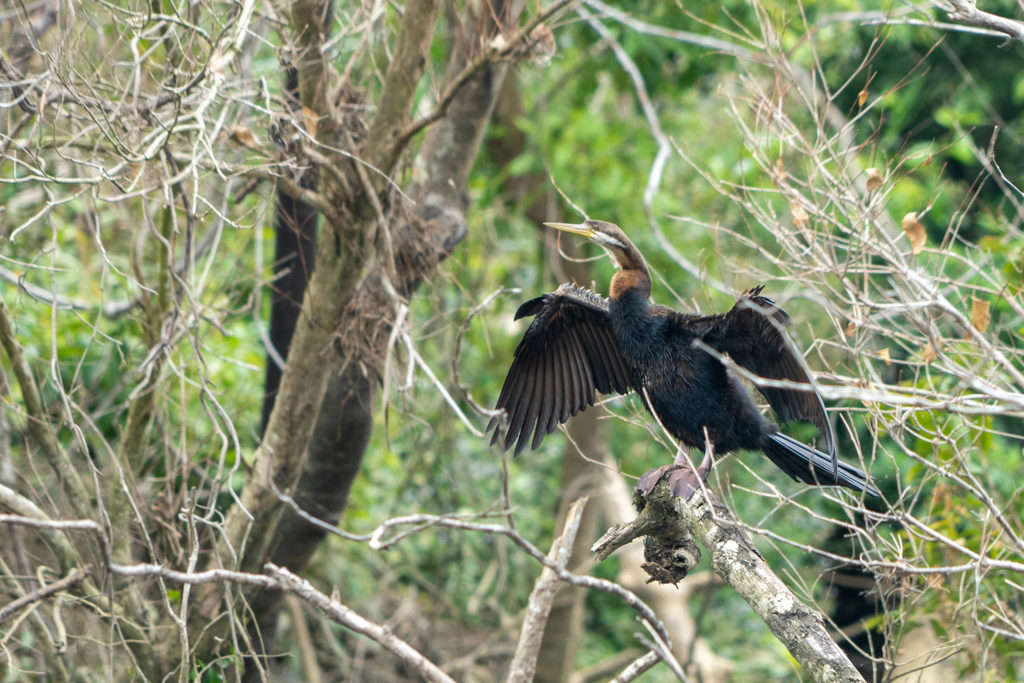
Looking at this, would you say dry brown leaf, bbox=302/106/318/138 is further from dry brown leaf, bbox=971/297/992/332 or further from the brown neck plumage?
dry brown leaf, bbox=971/297/992/332

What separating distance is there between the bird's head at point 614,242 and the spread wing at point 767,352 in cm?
47

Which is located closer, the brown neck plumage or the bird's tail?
the bird's tail

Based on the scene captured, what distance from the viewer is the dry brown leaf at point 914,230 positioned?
8.17 ft

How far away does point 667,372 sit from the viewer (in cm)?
300

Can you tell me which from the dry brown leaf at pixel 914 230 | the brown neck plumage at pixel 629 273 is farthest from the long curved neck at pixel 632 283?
the dry brown leaf at pixel 914 230

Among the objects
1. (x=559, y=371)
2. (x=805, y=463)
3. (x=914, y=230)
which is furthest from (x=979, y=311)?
(x=559, y=371)

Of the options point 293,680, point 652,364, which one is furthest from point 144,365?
point 293,680

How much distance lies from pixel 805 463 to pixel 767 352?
0.44m

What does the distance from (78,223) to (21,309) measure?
157 cm

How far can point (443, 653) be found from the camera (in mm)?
6184

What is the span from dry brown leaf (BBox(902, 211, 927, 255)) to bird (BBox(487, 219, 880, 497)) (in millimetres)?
406

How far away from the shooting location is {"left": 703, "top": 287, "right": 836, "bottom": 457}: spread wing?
2.59 m

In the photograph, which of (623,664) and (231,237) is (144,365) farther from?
(623,664)

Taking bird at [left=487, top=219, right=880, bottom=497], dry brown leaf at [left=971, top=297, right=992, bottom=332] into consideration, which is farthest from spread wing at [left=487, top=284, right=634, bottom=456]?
dry brown leaf at [left=971, top=297, right=992, bottom=332]
